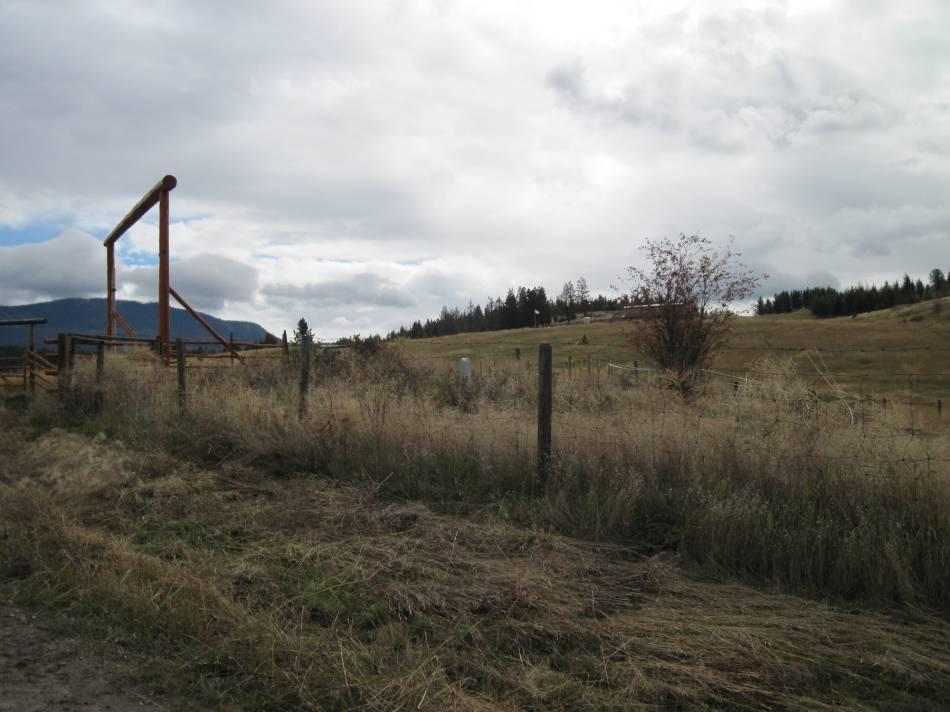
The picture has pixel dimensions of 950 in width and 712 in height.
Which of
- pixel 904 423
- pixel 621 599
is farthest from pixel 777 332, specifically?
pixel 621 599

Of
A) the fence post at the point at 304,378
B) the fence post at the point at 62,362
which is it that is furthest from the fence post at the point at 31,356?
the fence post at the point at 304,378

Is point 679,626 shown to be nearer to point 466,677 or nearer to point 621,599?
point 621,599

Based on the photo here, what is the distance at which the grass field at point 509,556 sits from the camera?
352 centimetres

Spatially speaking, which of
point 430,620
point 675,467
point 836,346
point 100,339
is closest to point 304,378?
point 675,467

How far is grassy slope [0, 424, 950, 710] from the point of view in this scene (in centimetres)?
338

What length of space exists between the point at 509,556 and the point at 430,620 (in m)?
1.29

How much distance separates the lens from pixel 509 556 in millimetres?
5234

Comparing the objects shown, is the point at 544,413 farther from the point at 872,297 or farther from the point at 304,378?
the point at 872,297

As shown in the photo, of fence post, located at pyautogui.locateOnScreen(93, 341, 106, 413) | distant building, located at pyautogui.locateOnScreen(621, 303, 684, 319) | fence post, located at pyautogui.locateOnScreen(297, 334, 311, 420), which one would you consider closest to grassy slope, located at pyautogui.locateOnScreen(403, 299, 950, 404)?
A: distant building, located at pyautogui.locateOnScreen(621, 303, 684, 319)

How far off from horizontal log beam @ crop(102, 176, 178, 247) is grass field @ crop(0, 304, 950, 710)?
9.14 m

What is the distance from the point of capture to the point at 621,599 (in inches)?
175

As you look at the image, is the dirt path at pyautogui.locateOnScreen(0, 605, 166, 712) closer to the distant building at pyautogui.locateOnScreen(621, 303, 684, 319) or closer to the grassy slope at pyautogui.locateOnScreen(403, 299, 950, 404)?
the distant building at pyautogui.locateOnScreen(621, 303, 684, 319)

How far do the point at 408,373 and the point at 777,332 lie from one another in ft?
160

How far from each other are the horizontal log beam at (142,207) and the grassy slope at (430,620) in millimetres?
11993
